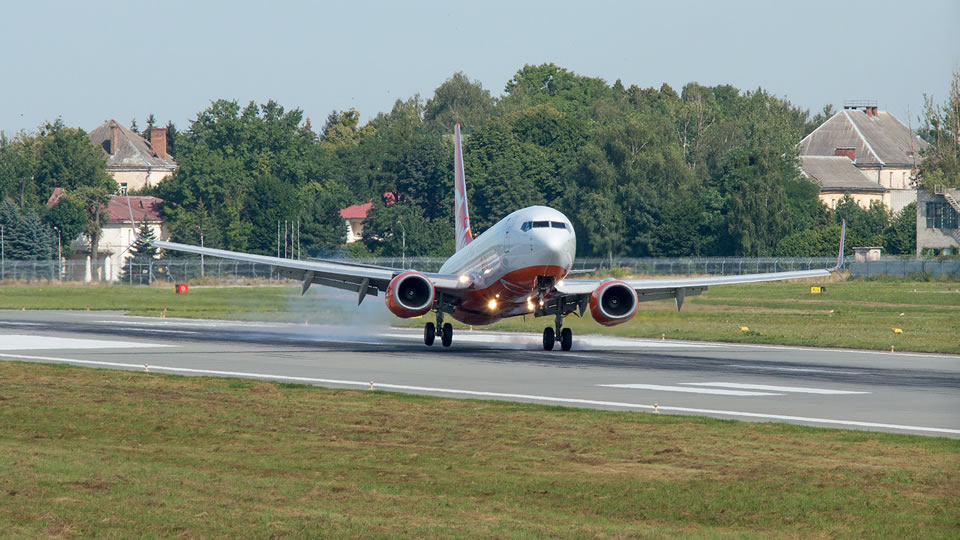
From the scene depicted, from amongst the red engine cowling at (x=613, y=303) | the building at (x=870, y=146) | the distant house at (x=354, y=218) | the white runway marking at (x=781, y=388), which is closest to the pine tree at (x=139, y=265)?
the distant house at (x=354, y=218)

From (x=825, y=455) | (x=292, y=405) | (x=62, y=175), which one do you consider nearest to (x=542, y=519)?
(x=825, y=455)

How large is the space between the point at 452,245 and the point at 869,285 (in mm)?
49823

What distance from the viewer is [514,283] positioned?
40.4 metres

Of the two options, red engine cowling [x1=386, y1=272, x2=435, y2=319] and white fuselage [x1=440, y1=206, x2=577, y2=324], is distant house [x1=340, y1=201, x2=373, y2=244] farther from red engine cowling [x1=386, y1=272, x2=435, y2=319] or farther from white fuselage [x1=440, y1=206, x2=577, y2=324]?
red engine cowling [x1=386, y1=272, x2=435, y2=319]

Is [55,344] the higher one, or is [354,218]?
[354,218]

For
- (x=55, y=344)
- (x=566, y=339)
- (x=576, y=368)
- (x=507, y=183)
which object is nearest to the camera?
(x=576, y=368)

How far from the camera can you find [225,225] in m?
153

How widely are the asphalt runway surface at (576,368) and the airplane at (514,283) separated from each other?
Result: 1.45 m

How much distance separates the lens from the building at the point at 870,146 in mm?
184625

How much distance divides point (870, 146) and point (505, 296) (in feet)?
521

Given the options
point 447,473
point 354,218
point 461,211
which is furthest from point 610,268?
point 447,473

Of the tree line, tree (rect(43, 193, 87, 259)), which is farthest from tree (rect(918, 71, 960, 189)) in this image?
tree (rect(43, 193, 87, 259))

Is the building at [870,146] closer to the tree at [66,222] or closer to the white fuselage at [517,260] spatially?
the tree at [66,222]

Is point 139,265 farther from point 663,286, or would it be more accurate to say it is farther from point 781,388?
point 781,388
